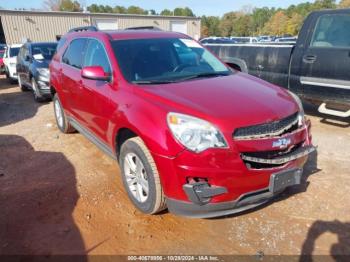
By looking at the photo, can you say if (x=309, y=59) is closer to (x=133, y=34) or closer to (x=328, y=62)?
(x=328, y=62)

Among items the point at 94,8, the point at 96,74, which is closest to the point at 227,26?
the point at 94,8

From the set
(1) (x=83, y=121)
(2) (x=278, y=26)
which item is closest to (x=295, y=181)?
(1) (x=83, y=121)

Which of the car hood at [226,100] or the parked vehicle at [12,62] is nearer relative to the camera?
the car hood at [226,100]

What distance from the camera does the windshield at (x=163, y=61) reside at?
148 inches

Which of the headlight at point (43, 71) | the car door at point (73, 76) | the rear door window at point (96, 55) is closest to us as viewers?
the rear door window at point (96, 55)

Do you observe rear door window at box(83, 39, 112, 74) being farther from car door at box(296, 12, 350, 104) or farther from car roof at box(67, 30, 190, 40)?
car door at box(296, 12, 350, 104)

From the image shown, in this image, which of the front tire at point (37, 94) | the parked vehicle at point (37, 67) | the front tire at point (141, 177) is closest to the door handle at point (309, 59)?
the front tire at point (141, 177)

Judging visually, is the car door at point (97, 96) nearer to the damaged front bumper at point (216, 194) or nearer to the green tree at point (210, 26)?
the damaged front bumper at point (216, 194)

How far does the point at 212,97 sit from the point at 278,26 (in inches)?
2152

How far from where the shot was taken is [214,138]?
282cm

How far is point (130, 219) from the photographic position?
11.4ft

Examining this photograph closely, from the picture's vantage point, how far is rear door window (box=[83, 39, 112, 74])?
13.1ft

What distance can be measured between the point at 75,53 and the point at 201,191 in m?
3.48

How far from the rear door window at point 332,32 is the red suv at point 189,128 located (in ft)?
8.82
